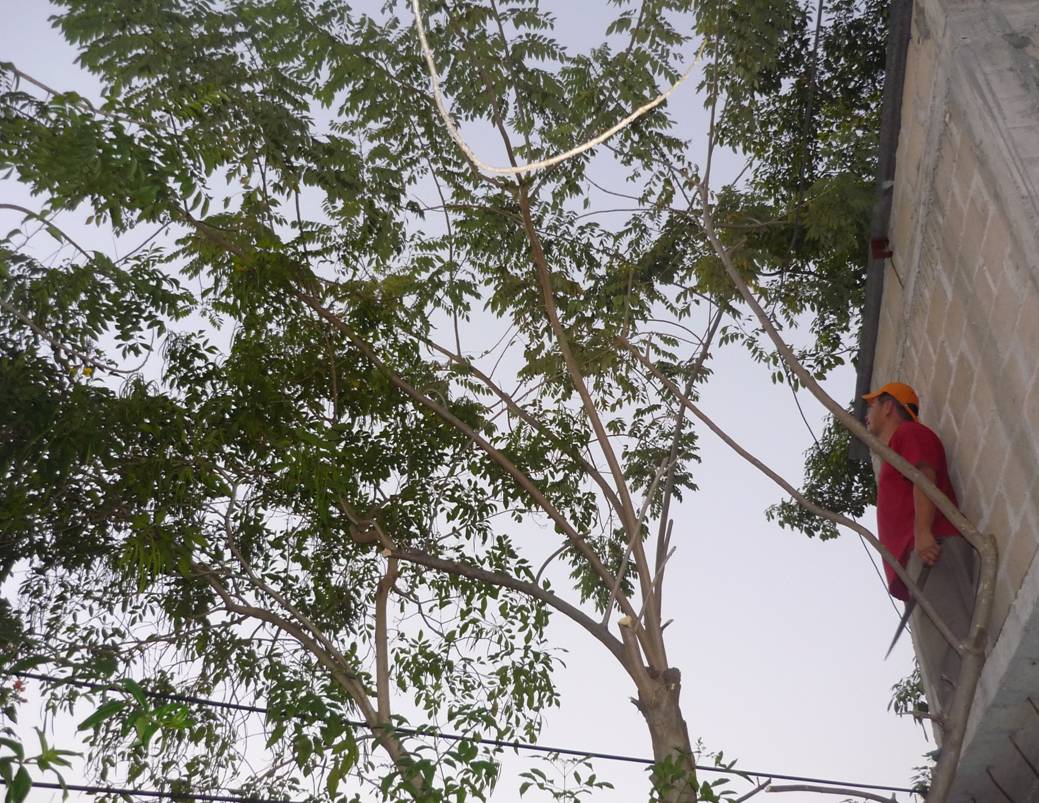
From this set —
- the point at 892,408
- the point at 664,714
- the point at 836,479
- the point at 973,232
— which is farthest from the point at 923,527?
the point at 836,479

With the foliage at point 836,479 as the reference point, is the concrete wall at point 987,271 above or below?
below

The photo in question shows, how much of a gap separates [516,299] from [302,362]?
1.86m

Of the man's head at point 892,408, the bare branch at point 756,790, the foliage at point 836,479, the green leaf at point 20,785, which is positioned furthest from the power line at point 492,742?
the foliage at point 836,479

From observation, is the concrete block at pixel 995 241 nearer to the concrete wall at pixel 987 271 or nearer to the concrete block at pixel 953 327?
the concrete wall at pixel 987 271

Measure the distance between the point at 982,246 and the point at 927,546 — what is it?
1273mm

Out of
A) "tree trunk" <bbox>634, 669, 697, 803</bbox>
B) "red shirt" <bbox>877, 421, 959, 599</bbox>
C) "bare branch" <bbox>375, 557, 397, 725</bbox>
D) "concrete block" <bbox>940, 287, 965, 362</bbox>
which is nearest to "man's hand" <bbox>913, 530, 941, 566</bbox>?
"red shirt" <bbox>877, 421, 959, 599</bbox>

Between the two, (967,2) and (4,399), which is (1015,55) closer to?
(967,2)

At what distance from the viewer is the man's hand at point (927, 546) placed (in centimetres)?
431

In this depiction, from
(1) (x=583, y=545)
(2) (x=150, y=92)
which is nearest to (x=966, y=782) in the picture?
(1) (x=583, y=545)

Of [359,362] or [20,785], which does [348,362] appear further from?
[20,785]

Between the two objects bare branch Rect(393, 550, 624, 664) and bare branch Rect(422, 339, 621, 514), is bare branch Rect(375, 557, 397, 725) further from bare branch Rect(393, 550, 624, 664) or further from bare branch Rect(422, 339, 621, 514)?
bare branch Rect(422, 339, 621, 514)

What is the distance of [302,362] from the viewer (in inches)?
287

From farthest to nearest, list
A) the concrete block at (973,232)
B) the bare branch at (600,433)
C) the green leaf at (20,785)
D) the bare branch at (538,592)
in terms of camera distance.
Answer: the bare branch at (600,433) → the bare branch at (538,592) → the concrete block at (973,232) → the green leaf at (20,785)

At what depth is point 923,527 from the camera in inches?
171
